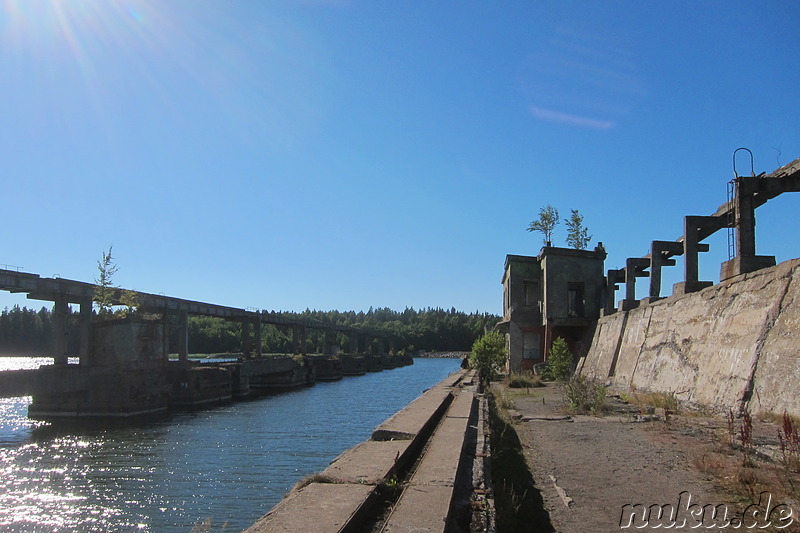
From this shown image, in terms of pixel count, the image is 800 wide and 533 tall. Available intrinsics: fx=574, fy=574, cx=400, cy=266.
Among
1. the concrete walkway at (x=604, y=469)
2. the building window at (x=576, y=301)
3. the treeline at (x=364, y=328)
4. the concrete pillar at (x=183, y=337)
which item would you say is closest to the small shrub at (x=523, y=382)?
the building window at (x=576, y=301)

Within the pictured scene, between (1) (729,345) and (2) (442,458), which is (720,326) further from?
(2) (442,458)

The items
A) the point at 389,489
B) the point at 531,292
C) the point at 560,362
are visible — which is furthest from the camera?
the point at 531,292

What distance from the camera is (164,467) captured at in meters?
16.4

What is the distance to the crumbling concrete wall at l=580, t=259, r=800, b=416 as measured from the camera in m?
8.95

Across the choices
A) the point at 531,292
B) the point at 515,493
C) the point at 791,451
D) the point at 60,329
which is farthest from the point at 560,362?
the point at 60,329

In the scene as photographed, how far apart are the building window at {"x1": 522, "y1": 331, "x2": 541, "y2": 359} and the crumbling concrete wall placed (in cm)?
1246

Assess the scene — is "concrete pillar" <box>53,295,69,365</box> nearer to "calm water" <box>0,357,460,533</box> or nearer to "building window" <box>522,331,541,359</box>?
"calm water" <box>0,357,460,533</box>

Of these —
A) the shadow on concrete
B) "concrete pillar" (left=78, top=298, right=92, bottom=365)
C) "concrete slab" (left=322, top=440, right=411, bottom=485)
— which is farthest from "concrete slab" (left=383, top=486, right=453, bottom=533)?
"concrete pillar" (left=78, top=298, right=92, bottom=365)

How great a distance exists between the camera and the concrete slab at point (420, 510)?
3.77m

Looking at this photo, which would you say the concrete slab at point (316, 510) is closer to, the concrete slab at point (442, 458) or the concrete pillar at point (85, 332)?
the concrete slab at point (442, 458)

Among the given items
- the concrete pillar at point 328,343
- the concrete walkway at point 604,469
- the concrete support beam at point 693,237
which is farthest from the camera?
the concrete pillar at point 328,343

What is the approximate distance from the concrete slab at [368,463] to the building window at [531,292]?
83.1 feet

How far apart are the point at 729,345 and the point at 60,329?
31.1 m

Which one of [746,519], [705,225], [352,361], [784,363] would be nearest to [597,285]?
[705,225]
